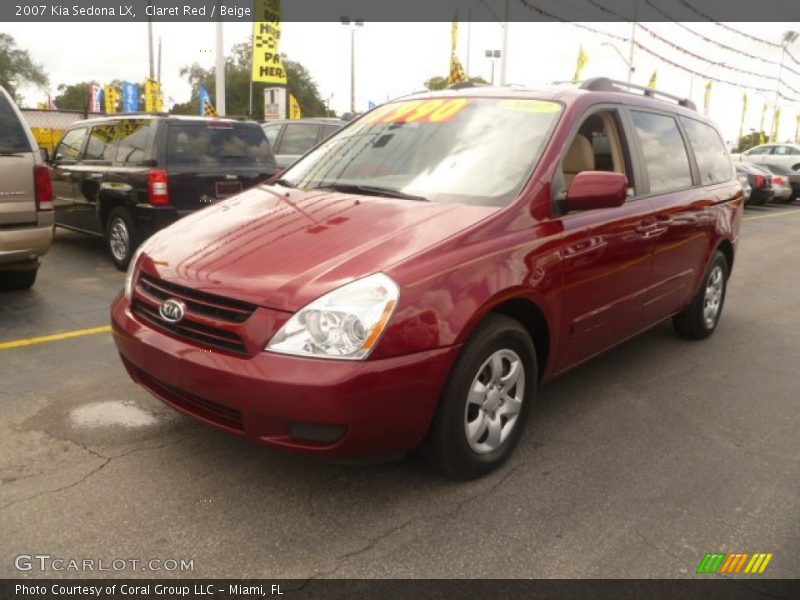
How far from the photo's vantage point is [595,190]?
10.8ft

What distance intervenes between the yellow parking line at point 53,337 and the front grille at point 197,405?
Result: 2.11 meters

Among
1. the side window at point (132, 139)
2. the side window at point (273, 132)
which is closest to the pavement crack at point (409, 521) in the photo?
the side window at point (132, 139)

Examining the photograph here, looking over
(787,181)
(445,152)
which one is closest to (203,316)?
(445,152)

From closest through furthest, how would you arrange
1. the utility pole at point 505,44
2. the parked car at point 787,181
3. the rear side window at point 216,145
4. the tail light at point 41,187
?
the tail light at point 41,187 < the rear side window at point 216,145 < the parked car at point 787,181 < the utility pole at point 505,44

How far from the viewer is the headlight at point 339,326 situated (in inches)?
100

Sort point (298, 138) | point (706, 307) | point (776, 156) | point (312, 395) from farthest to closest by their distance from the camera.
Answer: point (776, 156), point (298, 138), point (706, 307), point (312, 395)

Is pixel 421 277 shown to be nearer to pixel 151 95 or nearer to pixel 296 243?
pixel 296 243

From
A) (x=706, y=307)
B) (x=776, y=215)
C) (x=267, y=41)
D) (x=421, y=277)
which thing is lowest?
(x=776, y=215)

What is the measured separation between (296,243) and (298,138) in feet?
27.4

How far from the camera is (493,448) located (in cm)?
315

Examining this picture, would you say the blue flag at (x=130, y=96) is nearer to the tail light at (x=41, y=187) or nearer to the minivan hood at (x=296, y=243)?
the tail light at (x=41, y=187)

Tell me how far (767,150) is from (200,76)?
6237 centimetres
